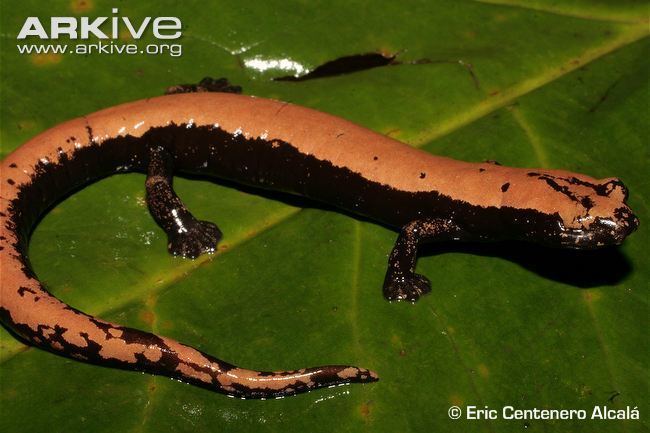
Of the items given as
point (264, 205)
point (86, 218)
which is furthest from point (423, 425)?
point (86, 218)

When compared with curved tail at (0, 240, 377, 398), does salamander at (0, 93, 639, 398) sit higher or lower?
higher

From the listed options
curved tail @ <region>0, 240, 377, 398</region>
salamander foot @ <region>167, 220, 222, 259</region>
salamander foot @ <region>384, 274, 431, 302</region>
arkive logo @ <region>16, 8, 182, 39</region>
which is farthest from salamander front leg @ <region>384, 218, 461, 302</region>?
arkive logo @ <region>16, 8, 182, 39</region>

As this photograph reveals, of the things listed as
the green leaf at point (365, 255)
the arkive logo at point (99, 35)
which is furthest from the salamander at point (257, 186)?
the arkive logo at point (99, 35)

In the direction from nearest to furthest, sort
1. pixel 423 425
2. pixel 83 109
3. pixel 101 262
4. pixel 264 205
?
1. pixel 423 425
2. pixel 101 262
3. pixel 264 205
4. pixel 83 109

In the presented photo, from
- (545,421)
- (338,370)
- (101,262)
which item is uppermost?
(101,262)

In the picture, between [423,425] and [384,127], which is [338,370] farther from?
[384,127]

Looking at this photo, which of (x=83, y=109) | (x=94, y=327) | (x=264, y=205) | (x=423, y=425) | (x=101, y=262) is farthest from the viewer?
(x=83, y=109)

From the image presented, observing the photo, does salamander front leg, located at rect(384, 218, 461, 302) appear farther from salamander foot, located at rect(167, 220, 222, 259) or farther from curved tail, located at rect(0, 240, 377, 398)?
salamander foot, located at rect(167, 220, 222, 259)
